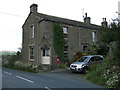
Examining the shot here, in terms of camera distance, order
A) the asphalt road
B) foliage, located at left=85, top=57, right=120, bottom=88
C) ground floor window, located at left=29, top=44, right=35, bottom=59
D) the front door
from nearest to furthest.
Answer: foliage, located at left=85, top=57, right=120, bottom=88
the asphalt road
the front door
ground floor window, located at left=29, top=44, right=35, bottom=59

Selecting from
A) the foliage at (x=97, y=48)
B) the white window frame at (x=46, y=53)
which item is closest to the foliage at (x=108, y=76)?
the white window frame at (x=46, y=53)

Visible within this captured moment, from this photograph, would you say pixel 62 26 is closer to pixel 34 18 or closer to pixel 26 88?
pixel 34 18

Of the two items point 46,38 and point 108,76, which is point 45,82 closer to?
point 108,76

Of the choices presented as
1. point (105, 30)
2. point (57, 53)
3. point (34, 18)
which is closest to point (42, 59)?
point (57, 53)

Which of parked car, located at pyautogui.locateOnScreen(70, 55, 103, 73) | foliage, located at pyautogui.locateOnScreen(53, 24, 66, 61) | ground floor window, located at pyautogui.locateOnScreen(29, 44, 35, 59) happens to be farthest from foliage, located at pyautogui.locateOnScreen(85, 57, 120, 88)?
ground floor window, located at pyautogui.locateOnScreen(29, 44, 35, 59)

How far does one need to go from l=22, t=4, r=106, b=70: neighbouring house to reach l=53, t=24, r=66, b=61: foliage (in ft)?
1.50

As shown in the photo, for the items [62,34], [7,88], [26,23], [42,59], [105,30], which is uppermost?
[26,23]

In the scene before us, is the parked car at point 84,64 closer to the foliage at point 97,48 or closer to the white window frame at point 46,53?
the white window frame at point 46,53

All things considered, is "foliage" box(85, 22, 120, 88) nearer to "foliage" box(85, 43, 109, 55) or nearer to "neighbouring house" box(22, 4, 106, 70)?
"neighbouring house" box(22, 4, 106, 70)

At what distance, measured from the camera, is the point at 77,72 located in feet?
60.2

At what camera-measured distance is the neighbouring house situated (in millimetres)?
23969

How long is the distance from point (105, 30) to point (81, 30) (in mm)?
16173

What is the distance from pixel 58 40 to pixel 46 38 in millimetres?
1736

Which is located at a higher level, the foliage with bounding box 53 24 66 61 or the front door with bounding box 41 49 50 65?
the foliage with bounding box 53 24 66 61
